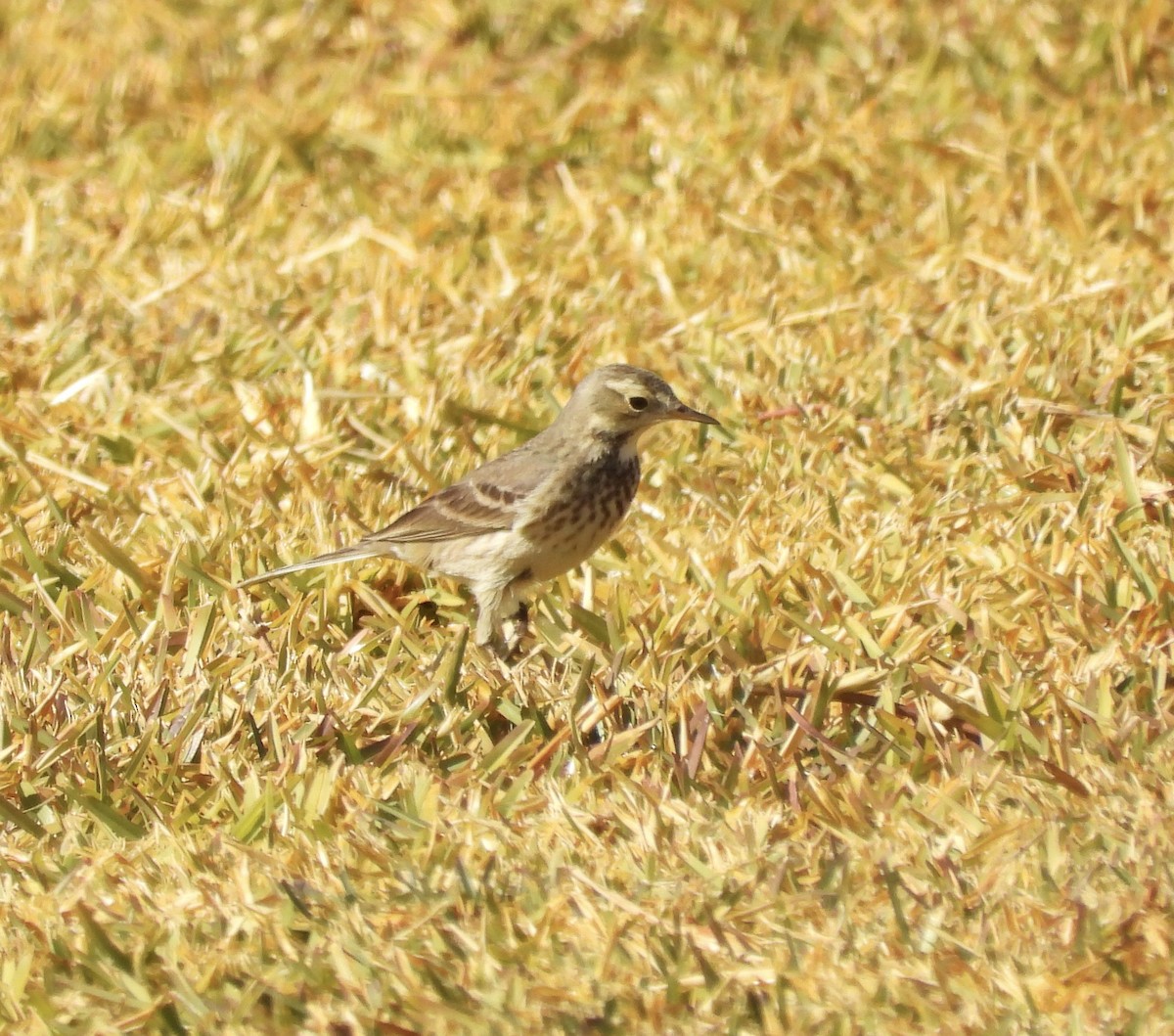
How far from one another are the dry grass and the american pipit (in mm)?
150

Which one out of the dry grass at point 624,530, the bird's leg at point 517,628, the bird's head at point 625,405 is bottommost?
the bird's leg at point 517,628

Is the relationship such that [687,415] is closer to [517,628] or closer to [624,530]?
[624,530]

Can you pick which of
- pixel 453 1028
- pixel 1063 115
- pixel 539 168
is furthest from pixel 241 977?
pixel 1063 115

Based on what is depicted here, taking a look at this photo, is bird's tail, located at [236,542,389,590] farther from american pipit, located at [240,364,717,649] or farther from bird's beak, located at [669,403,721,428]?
bird's beak, located at [669,403,721,428]

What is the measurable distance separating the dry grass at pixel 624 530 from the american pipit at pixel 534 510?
0.15 metres

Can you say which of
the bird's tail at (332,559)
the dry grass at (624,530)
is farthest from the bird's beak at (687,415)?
the bird's tail at (332,559)

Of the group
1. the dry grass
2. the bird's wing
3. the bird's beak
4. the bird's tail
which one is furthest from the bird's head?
the bird's tail

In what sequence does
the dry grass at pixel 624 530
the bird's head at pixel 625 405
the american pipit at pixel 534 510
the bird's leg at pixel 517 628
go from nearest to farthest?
the dry grass at pixel 624 530 < the bird's leg at pixel 517 628 < the american pipit at pixel 534 510 < the bird's head at pixel 625 405

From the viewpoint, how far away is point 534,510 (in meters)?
5.30

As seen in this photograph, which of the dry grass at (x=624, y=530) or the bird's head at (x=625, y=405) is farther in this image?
the bird's head at (x=625, y=405)

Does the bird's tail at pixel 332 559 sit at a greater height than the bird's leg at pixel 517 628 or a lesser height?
greater

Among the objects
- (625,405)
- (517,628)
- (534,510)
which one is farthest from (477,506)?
(625,405)

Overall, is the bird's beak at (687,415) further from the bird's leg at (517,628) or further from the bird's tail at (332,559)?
the bird's tail at (332,559)

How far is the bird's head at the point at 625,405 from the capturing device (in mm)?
5516
